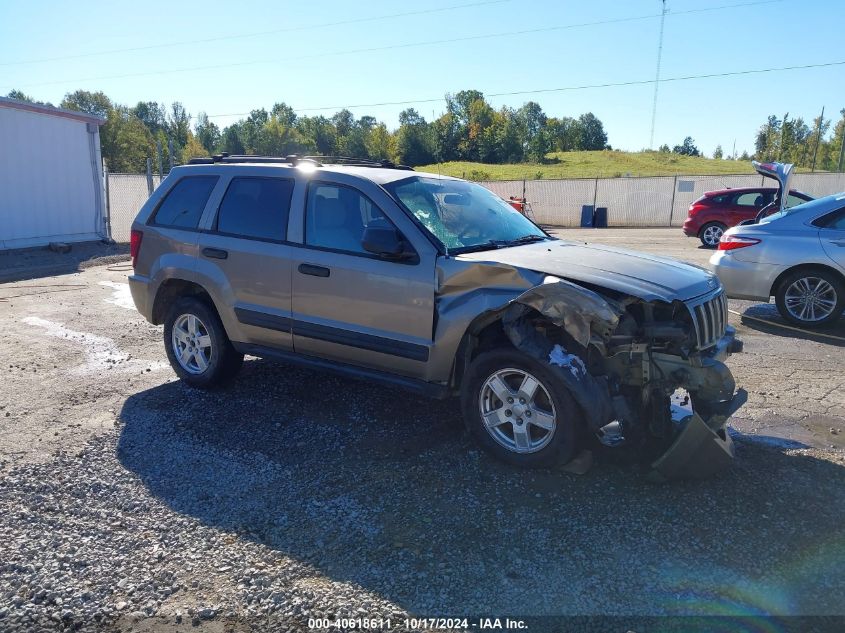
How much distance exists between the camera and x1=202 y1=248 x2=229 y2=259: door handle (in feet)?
18.1

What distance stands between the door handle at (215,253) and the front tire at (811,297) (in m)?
6.48

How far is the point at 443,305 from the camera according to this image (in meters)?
4.48

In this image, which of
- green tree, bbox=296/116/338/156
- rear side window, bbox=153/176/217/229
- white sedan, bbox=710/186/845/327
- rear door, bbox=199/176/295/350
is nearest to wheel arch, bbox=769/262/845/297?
white sedan, bbox=710/186/845/327

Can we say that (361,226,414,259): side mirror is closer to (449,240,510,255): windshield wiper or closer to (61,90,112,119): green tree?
(449,240,510,255): windshield wiper

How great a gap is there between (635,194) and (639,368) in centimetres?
2774

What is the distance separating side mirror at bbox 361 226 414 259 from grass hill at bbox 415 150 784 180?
1707 inches

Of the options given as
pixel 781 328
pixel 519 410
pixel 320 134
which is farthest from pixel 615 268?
pixel 320 134

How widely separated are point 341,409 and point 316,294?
961 millimetres

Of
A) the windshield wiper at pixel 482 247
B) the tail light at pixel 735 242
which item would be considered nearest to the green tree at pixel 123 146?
the tail light at pixel 735 242

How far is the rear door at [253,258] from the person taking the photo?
5.25 meters

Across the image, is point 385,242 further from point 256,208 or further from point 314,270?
point 256,208

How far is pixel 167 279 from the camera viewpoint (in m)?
5.87

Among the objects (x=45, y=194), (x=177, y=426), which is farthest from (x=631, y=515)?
(x=45, y=194)

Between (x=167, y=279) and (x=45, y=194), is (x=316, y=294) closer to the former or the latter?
(x=167, y=279)
